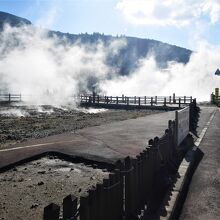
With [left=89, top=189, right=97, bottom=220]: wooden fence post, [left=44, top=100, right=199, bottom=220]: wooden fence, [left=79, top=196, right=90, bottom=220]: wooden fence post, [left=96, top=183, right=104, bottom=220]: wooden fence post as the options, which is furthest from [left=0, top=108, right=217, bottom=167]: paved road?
[left=79, top=196, right=90, bottom=220]: wooden fence post

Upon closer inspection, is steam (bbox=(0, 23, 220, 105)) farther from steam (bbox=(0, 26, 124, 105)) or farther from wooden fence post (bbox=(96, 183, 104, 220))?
wooden fence post (bbox=(96, 183, 104, 220))

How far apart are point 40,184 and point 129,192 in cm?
277

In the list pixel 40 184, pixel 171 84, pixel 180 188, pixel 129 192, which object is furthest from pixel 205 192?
pixel 171 84

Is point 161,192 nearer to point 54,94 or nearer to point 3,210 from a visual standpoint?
point 3,210

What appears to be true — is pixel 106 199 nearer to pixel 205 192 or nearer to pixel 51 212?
pixel 51 212

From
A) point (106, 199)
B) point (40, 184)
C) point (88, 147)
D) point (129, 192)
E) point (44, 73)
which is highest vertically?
point (44, 73)

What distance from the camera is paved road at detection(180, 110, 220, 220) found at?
5.56m

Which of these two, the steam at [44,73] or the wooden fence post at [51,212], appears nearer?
the wooden fence post at [51,212]

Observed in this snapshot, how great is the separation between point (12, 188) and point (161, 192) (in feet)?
9.90

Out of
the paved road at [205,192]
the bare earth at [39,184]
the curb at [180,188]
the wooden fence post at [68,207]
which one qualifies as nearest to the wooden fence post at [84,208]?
the wooden fence post at [68,207]

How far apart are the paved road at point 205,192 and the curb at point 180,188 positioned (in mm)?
103

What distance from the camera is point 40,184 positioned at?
279 inches

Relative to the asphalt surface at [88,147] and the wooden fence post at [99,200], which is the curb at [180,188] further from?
the wooden fence post at [99,200]

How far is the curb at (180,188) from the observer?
5.56m
